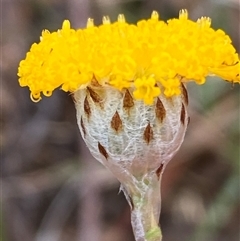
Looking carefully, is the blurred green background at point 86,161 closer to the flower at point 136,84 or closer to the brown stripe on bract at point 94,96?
the flower at point 136,84

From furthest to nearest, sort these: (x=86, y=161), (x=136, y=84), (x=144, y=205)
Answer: (x=86, y=161), (x=144, y=205), (x=136, y=84)

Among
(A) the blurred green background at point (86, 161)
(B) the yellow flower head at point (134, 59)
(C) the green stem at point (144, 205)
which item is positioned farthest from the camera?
(A) the blurred green background at point (86, 161)

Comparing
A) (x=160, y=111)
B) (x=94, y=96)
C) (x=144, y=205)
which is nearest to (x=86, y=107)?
(x=94, y=96)

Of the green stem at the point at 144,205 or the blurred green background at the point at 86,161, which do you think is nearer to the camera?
the green stem at the point at 144,205

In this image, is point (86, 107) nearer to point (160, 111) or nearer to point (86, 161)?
point (160, 111)

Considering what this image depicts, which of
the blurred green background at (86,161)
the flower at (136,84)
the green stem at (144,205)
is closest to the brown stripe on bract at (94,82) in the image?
the flower at (136,84)

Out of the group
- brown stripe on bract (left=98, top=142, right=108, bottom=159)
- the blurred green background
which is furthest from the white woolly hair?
the blurred green background

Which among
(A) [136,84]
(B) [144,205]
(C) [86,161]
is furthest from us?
(C) [86,161]

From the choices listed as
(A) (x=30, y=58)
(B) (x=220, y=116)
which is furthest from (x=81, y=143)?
(A) (x=30, y=58)
